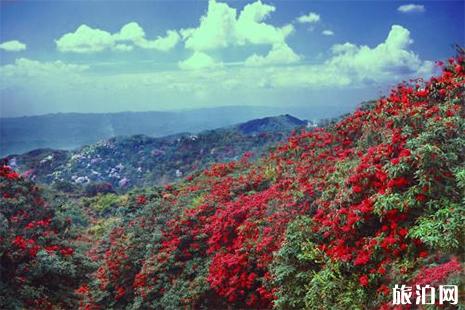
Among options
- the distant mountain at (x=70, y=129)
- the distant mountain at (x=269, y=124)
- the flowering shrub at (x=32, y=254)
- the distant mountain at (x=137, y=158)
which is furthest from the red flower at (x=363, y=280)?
the distant mountain at (x=70, y=129)

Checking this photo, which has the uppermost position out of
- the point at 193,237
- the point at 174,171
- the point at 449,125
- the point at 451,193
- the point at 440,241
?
the point at 449,125

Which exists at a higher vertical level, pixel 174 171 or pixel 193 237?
pixel 193 237

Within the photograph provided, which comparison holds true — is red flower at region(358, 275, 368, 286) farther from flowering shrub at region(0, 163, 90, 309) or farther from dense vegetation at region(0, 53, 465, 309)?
flowering shrub at region(0, 163, 90, 309)

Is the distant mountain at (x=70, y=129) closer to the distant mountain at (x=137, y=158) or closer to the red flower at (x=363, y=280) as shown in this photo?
the distant mountain at (x=137, y=158)

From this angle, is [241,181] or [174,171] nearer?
[241,181]

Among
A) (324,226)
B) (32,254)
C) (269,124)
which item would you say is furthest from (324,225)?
(269,124)

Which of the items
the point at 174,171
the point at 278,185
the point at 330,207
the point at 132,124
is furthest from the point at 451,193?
the point at 132,124

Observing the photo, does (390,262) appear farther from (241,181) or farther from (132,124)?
(132,124)

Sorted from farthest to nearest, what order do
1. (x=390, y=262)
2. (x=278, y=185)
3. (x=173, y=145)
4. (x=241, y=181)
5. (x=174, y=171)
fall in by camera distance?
(x=173, y=145), (x=174, y=171), (x=241, y=181), (x=278, y=185), (x=390, y=262)
